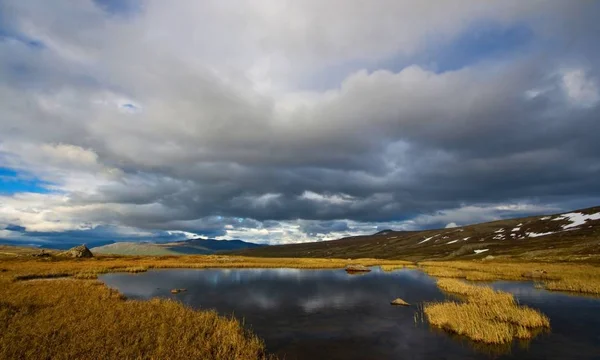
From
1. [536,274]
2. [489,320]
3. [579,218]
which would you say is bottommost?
[489,320]

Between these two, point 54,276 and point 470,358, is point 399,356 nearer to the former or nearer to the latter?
point 470,358

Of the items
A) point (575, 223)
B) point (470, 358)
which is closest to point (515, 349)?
point (470, 358)

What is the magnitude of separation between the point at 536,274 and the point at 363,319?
51.9 m

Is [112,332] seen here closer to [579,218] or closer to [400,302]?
[400,302]

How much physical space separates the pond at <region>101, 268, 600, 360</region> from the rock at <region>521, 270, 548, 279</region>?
11.6m

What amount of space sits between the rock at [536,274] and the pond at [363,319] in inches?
457

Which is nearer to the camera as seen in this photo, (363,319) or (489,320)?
(489,320)

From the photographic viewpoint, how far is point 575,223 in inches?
7205

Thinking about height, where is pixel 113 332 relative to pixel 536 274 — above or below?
below

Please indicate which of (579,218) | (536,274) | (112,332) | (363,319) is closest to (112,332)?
(112,332)

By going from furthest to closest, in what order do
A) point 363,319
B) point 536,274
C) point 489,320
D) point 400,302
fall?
point 536,274
point 400,302
point 363,319
point 489,320

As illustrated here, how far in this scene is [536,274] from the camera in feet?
213

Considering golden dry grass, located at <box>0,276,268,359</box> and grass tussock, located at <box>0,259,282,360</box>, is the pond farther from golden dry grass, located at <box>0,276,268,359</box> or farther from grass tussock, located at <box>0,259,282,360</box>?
golden dry grass, located at <box>0,276,268,359</box>

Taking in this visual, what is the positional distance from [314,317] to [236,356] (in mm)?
15382
